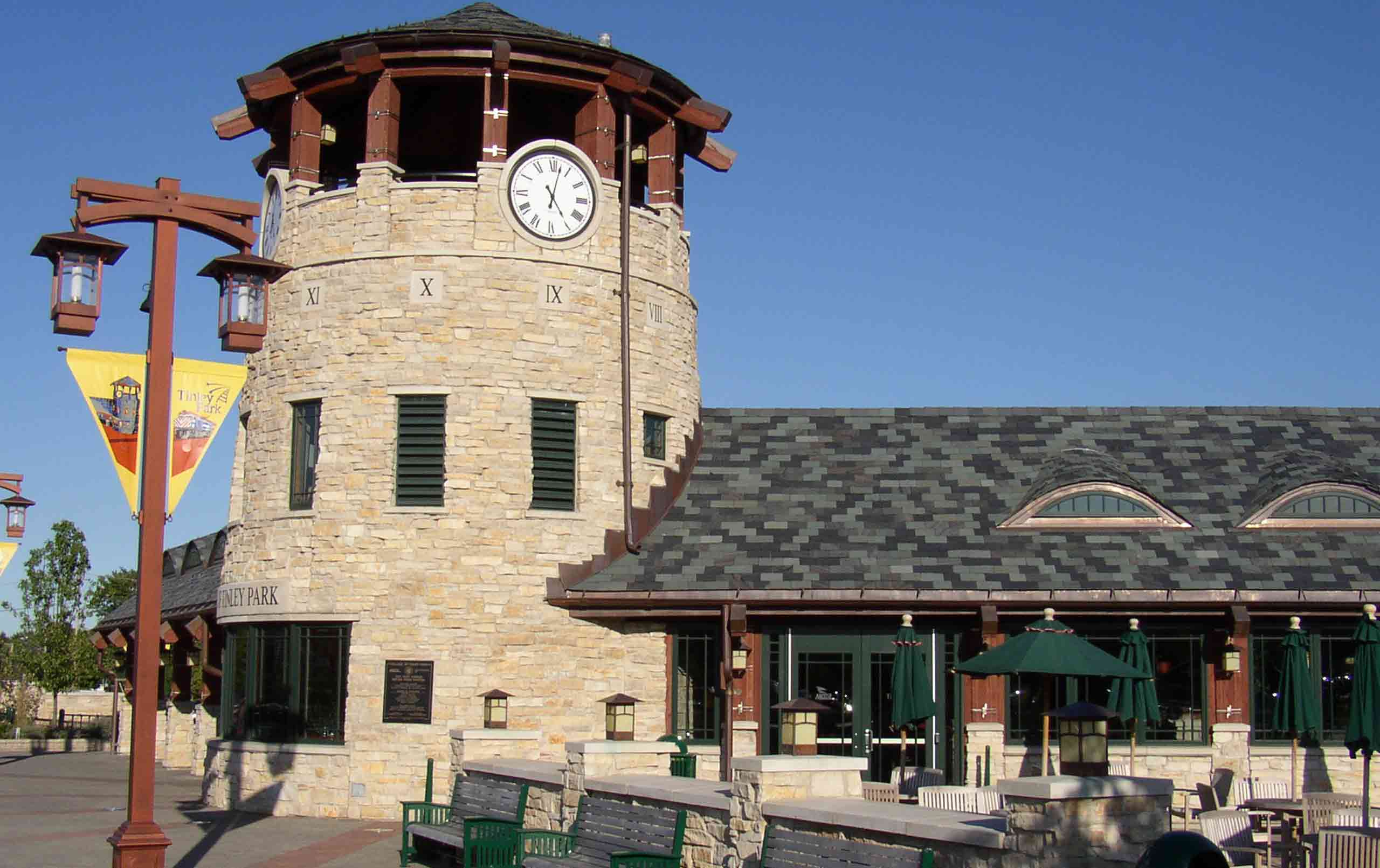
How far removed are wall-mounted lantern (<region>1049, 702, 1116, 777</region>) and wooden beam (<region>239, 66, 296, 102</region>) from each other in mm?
15803

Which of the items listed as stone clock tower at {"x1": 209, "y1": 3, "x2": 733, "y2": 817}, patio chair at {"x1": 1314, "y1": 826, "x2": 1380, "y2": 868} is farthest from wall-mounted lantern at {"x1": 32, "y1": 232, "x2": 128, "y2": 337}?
patio chair at {"x1": 1314, "y1": 826, "x2": 1380, "y2": 868}

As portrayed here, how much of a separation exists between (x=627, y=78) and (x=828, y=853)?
13901mm

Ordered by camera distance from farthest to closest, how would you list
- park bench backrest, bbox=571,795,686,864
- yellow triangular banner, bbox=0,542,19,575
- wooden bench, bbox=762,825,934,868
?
yellow triangular banner, bbox=0,542,19,575 < park bench backrest, bbox=571,795,686,864 < wooden bench, bbox=762,825,934,868

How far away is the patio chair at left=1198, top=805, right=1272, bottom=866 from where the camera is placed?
1461cm

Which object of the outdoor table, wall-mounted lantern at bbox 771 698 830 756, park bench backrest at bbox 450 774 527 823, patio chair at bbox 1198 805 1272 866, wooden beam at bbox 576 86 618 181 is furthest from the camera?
wooden beam at bbox 576 86 618 181

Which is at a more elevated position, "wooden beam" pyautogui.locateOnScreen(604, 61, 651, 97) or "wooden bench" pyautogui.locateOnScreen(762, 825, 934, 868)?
"wooden beam" pyautogui.locateOnScreen(604, 61, 651, 97)

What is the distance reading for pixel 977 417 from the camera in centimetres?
2464

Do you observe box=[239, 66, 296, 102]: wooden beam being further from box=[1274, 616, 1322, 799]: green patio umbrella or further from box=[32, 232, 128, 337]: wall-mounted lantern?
box=[1274, 616, 1322, 799]: green patio umbrella

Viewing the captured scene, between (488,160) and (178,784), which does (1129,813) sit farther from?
(178,784)

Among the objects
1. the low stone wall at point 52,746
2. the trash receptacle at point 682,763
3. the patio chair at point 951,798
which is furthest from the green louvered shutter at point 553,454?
the low stone wall at point 52,746

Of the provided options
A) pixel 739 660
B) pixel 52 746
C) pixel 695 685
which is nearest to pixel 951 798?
pixel 739 660

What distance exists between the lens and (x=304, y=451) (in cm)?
2145

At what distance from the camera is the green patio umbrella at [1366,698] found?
15031mm

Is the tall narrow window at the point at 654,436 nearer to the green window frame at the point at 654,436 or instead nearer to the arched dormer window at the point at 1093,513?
the green window frame at the point at 654,436
